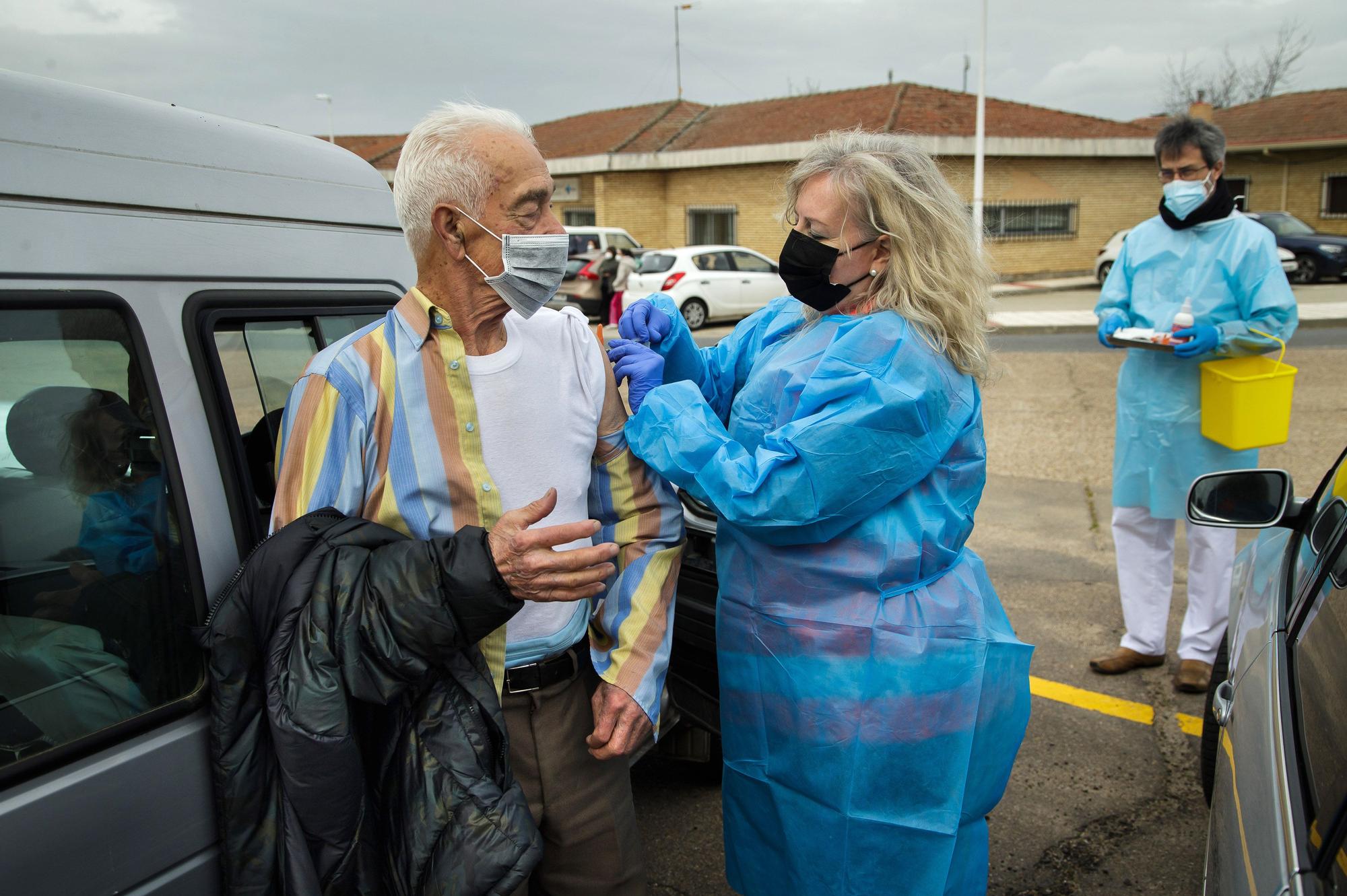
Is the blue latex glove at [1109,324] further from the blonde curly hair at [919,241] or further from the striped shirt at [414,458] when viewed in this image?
the striped shirt at [414,458]

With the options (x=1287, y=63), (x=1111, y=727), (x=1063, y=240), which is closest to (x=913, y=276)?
(x=1111, y=727)

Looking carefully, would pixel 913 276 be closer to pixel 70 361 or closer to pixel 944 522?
pixel 944 522

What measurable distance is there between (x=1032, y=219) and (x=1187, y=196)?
70.7 feet

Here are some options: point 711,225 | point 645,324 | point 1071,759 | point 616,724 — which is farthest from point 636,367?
point 711,225

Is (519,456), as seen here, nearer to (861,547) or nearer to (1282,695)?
(861,547)

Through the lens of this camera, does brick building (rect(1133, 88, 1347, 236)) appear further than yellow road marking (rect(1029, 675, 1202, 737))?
Yes

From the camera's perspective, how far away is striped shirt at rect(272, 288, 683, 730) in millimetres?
1598

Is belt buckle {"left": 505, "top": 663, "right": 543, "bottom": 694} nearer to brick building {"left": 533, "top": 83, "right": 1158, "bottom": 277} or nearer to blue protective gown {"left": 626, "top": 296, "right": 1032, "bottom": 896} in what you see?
blue protective gown {"left": 626, "top": 296, "right": 1032, "bottom": 896}

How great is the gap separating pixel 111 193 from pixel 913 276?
140 centimetres

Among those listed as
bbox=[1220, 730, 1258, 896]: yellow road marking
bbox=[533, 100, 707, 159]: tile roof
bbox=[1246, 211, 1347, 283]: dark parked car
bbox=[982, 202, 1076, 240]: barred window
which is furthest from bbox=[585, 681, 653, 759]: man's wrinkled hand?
bbox=[533, 100, 707, 159]: tile roof

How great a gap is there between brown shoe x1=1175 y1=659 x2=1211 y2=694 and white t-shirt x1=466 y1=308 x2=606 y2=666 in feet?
9.18

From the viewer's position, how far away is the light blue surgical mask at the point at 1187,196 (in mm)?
3615

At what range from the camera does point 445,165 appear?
1689 mm

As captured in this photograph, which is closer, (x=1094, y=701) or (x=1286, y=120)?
(x=1094, y=701)
